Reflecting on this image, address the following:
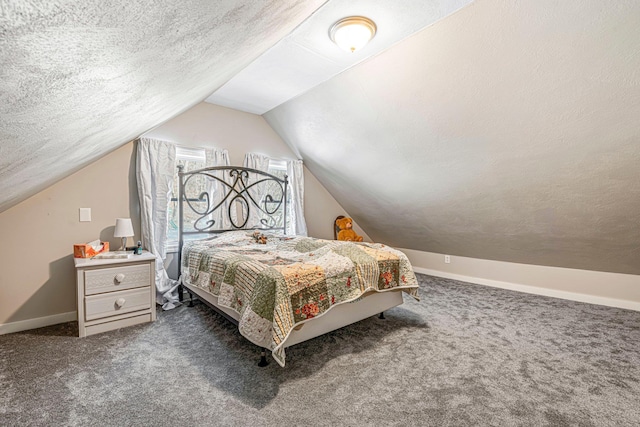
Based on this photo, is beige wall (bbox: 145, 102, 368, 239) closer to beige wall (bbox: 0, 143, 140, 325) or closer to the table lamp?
beige wall (bbox: 0, 143, 140, 325)

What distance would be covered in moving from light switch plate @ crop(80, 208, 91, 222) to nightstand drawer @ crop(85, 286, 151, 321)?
0.89 meters

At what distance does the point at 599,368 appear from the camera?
2037 millimetres

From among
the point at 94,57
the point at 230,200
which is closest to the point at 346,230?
the point at 230,200

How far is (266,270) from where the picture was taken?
6.63ft

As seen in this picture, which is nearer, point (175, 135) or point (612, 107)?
point (612, 107)

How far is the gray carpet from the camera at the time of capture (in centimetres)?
157

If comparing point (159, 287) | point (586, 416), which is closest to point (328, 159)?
point (159, 287)

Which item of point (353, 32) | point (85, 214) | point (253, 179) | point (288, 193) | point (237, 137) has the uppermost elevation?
point (353, 32)

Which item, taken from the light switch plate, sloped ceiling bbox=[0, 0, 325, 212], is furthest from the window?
sloped ceiling bbox=[0, 0, 325, 212]

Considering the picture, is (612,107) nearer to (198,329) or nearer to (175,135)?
(198,329)

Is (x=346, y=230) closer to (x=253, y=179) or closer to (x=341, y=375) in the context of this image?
(x=253, y=179)

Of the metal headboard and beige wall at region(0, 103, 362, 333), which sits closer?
beige wall at region(0, 103, 362, 333)

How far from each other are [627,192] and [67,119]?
12.7 ft

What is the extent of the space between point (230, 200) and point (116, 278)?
1.60 m
